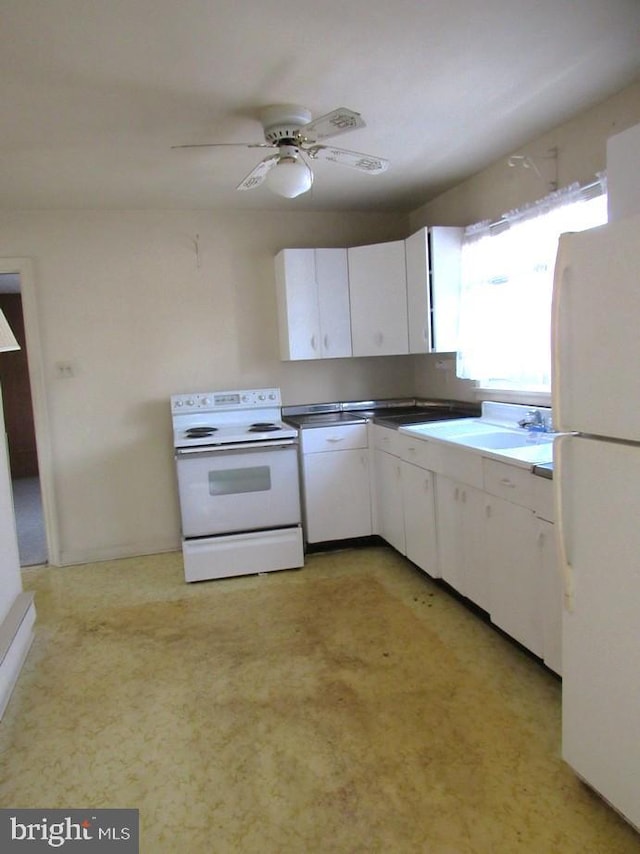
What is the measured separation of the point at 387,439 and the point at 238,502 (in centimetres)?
99

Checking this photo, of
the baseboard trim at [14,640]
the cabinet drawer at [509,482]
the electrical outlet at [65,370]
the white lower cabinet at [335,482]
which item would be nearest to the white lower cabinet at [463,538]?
the cabinet drawer at [509,482]

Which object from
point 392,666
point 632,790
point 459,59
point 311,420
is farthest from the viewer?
point 311,420

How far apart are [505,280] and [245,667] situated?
231 cm

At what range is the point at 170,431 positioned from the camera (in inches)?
155

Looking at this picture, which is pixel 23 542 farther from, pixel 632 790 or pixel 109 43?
pixel 632 790

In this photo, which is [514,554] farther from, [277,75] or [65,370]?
[65,370]

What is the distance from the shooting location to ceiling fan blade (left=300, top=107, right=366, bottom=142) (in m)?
2.00

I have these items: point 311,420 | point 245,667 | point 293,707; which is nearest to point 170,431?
point 311,420

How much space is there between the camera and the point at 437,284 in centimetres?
341

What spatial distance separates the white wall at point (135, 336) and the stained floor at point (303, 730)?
0.94 metres

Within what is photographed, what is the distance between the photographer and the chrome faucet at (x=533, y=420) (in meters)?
2.71

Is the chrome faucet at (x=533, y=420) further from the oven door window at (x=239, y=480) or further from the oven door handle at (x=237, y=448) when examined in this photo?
the oven door window at (x=239, y=480)

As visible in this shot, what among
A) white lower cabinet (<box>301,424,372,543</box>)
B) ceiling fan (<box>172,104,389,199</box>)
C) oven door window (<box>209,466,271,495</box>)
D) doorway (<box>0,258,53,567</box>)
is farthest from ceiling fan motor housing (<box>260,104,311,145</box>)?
doorway (<box>0,258,53,567</box>)

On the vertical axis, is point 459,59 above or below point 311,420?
above
